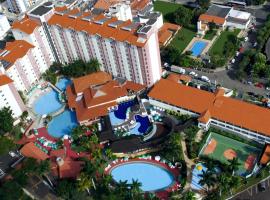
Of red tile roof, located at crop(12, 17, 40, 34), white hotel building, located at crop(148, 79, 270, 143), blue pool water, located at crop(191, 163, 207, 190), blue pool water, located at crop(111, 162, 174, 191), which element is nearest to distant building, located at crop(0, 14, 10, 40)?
red tile roof, located at crop(12, 17, 40, 34)

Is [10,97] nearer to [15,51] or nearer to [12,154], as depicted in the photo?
[15,51]

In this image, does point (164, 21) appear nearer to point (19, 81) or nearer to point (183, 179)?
point (19, 81)

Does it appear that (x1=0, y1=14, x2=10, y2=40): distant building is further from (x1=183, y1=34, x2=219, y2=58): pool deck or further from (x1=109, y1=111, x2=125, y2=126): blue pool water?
(x1=183, y1=34, x2=219, y2=58): pool deck

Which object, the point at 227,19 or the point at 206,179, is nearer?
the point at 206,179

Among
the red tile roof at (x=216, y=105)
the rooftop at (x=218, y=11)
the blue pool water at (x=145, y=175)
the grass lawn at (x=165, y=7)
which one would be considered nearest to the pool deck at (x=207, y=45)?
the rooftop at (x=218, y=11)

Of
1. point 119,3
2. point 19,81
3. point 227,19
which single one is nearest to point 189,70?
point 227,19
